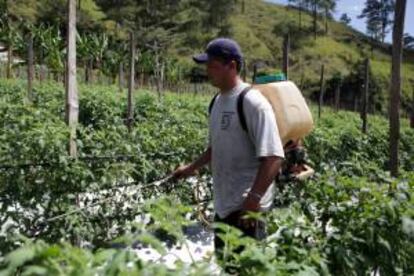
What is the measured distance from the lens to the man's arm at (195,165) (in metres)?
3.86

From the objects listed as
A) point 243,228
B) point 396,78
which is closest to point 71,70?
point 243,228

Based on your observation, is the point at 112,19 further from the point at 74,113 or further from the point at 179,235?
the point at 179,235

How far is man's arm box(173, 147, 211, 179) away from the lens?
386 cm

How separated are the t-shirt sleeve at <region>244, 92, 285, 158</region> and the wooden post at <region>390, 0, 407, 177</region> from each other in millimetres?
3762

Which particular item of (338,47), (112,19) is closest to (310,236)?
(112,19)

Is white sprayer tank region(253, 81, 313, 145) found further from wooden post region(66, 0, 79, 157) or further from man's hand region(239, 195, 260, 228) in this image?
wooden post region(66, 0, 79, 157)

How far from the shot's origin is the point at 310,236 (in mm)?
2760

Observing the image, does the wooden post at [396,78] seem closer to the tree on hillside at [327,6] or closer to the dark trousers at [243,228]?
the dark trousers at [243,228]

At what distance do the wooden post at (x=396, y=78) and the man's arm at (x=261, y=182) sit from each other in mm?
3755

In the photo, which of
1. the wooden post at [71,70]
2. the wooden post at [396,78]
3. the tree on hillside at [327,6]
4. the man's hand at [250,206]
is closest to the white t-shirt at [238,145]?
the man's hand at [250,206]

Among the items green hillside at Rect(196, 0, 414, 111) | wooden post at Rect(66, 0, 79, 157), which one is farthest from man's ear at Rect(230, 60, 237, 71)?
green hillside at Rect(196, 0, 414, 111)

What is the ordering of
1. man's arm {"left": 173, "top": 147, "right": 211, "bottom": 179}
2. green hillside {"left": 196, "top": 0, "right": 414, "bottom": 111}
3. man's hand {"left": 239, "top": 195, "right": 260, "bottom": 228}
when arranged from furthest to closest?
green hillside {"left": 196, "top": 0, "right": 414, "bottom": 111}, man's arm {"left": 173, "top": 147, "right": 211, "bottom": 179}, man's hand {"left": 239, "top": 195, "right": 260, "bottom": 228}

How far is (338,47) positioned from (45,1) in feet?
157

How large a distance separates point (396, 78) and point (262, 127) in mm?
4233
